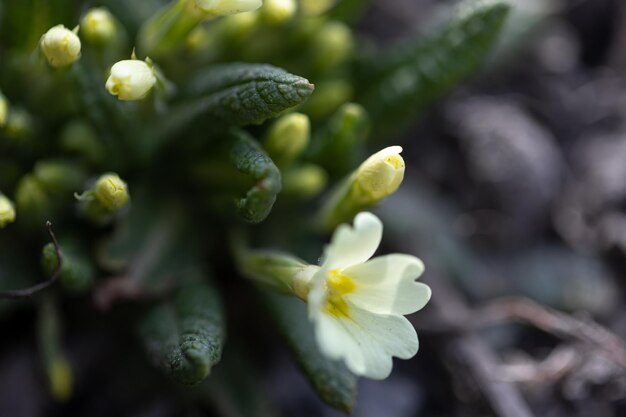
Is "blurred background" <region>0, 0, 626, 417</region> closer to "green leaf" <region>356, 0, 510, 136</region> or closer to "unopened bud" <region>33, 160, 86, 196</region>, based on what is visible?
"green leaf" <region>356, 0, 510, 136</region>

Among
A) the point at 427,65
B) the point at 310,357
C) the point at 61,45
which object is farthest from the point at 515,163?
the point at 61,45

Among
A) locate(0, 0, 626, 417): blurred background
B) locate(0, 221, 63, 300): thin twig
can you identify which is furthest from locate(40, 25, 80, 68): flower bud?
locate(0, 0, 626, 417): blurred background

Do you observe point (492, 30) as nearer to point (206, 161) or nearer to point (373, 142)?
point (373, 142)

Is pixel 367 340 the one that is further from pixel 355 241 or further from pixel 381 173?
pixel 381 173

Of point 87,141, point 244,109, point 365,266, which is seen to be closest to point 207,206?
point 87,141

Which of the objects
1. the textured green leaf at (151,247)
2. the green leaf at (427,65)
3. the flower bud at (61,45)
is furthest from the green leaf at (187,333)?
the green leaf at (427,65)

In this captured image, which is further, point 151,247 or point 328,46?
point 328,46
